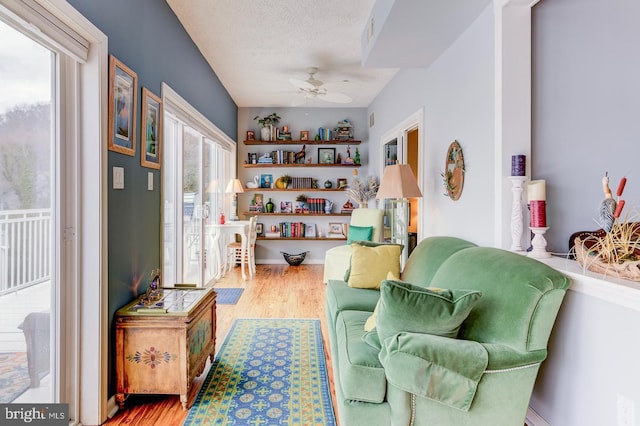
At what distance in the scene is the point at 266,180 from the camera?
258 inches

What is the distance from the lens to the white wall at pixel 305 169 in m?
6.52

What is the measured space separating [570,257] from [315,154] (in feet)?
16.1

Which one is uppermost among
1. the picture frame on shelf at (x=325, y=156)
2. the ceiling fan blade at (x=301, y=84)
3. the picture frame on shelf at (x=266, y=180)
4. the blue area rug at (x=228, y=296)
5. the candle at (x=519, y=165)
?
the ceiling fan blade at (x=301, y=84)

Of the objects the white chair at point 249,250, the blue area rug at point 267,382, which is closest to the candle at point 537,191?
the blue area rug at point 267,382

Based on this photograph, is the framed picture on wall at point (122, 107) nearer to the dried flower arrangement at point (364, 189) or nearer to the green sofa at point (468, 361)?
the green sofa at point (468, 361)

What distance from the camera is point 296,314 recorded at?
373cm

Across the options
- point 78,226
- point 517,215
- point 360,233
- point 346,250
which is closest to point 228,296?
point 346,250

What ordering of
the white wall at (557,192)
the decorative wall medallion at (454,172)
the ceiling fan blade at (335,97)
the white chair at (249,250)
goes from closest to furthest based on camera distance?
1. the white wall at (557,192)
2. the decorative wall medallion at (454,172)
3. the ceiling fan blade at (335,97)
4. the white chair at (249,250)

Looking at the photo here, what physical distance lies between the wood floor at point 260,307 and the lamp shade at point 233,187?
1.31 metres

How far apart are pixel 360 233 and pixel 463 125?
2.61 m

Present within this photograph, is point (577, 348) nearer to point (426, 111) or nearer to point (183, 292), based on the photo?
point (183, 292)

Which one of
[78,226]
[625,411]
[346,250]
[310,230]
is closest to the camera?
[625,411]

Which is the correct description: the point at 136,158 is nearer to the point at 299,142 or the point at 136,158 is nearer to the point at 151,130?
the point at 151,130

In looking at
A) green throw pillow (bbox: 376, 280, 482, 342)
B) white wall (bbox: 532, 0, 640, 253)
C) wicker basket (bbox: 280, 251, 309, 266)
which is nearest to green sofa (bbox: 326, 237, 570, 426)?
green throw pillow (bbox: 376, 280, 482, 342)
